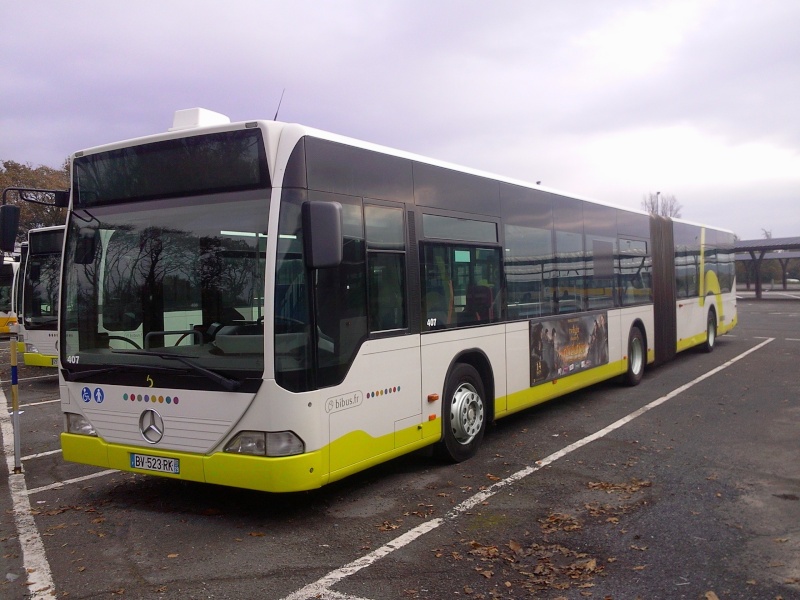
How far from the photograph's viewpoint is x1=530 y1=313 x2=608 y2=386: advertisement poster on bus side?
938cm

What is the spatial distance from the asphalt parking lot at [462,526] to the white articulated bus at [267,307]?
19.4 inches

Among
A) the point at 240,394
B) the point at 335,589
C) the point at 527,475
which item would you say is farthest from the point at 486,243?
the point at 335,589

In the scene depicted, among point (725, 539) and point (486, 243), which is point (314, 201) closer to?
point (486, 243)

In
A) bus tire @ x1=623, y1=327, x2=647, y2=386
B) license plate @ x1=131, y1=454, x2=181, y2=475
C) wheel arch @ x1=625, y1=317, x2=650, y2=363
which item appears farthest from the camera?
wheel arch @ x1=625, y1=317, x2=650, y2=363

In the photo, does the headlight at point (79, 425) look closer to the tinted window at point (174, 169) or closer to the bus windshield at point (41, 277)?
the tinted window at point (174, 169)

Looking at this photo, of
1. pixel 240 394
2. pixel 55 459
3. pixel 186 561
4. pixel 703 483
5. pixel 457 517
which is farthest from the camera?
pixel 55 459

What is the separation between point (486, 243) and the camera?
837 centimetres

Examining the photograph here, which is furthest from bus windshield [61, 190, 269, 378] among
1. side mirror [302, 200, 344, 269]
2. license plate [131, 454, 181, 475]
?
license plate [131, 454, 181, 475]

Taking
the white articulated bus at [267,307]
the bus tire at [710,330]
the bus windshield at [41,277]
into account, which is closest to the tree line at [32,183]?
the bus windshield at [41,277]

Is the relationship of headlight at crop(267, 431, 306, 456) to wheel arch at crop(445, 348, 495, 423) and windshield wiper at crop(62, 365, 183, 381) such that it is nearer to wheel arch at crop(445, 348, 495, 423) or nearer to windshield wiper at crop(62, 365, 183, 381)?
windshield wiper at crop(62, 365, 183, 381)

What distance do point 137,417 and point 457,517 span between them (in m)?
2.79

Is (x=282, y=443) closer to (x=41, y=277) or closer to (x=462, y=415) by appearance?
(x=462, y=415)

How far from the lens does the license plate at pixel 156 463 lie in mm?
5781

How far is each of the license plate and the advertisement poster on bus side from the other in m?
4.92
